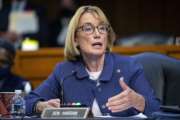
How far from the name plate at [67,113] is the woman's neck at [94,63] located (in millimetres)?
936

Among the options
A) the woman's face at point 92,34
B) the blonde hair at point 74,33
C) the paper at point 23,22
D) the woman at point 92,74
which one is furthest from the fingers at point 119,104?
the paper at point 23,22

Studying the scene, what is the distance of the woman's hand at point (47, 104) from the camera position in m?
3.58

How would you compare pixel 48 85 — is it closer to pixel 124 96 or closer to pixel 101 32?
pixel 101 32

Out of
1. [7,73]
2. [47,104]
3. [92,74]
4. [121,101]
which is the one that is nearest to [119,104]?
[121,101]

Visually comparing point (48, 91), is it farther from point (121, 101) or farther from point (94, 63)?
point (121, 101)

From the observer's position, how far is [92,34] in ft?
13.1

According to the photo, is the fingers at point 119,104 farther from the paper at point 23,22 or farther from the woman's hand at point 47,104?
the paper at point 23,22

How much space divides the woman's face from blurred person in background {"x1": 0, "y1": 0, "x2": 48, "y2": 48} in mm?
2951

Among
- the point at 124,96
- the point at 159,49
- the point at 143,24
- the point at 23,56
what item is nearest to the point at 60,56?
the point at 23,56

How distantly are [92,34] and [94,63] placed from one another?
20cm

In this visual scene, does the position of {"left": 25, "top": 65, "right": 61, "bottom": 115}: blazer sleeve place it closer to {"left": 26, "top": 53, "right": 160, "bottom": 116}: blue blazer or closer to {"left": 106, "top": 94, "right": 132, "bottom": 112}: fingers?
{"left": 26, "top": 53, "right": 160, "bottom": 116}: blue blazer

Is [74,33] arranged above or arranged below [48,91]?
above

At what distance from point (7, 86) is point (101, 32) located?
Result: 1722 millimetres

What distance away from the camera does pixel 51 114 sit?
315 cm
